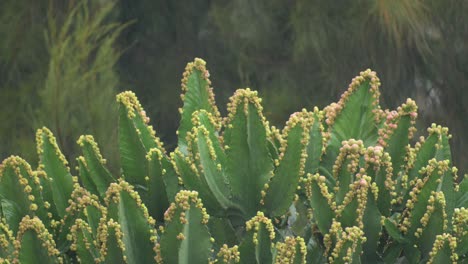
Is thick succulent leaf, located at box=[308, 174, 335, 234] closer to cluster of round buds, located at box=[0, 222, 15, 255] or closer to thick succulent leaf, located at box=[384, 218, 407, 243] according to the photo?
thick succulent leaf, located at box=[384, 218, 407, 243]

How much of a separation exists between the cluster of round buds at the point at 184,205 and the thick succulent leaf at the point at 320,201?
0.32 metres

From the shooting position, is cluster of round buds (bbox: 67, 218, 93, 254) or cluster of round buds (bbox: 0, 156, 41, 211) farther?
cluster of round buds (bbox: 0, 156, 41, 211)

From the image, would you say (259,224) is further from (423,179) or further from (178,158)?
(423,179)

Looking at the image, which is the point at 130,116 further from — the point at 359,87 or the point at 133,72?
the point at 133,72

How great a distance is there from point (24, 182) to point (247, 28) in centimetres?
737

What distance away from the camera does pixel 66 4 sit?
8.55 meters

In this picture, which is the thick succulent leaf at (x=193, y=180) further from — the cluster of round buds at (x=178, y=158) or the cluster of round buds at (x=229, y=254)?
the cluster of round buds at (x=229, y=254)

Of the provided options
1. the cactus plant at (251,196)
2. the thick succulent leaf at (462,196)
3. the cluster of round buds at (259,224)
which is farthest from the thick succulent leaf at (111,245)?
the thick succulent leaf at (462,196)

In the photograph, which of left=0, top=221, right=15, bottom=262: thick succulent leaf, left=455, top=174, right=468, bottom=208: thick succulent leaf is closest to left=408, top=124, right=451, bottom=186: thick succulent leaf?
left=455, top=174, right=468, bottom=208: thick succulent leaf

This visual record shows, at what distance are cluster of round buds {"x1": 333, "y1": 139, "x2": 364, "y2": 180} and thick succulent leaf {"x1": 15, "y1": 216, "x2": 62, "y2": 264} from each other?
810 mm

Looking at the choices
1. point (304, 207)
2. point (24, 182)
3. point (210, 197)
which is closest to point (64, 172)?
point (24, 182)

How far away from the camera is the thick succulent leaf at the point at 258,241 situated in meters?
2.74

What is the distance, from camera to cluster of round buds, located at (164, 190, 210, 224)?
2.67 meters

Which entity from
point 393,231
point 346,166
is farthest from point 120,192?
point 393,231
